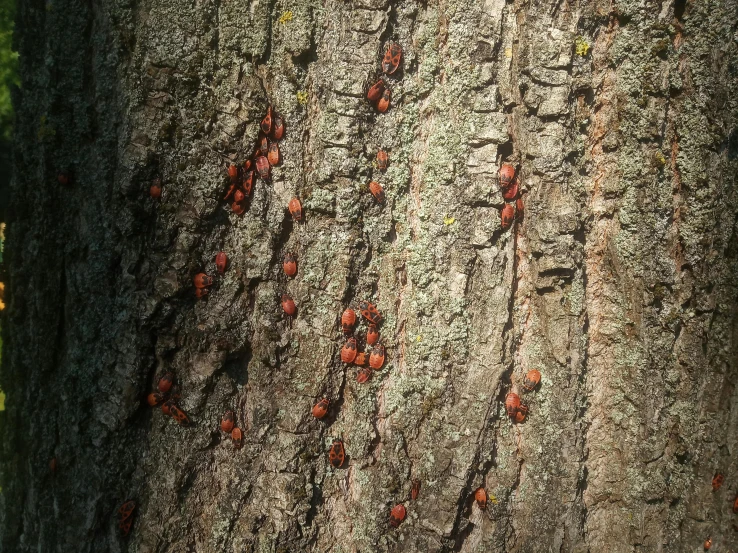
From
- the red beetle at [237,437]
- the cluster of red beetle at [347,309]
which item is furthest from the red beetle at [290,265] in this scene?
the red beetle at [237,437]

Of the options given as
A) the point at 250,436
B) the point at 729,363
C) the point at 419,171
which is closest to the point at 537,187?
the point at 419,171

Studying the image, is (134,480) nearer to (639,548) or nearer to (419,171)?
(419,171)

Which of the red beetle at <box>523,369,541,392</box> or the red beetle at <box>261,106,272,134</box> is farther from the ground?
the red beetle at <box>261,106,272,134</box>

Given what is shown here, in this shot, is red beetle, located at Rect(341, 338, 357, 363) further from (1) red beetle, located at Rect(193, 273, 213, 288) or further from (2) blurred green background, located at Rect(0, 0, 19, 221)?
(2) blurred green background, located at Rect(0, 0, 19, 221)

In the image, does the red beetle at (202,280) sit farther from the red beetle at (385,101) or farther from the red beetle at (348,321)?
the red beetle at (385,101)

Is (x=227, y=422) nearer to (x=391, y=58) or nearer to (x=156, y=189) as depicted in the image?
(x=156, y=189)

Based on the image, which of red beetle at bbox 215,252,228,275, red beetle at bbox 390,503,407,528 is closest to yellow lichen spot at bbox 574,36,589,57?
red beetle at bbox 215,252,228,275

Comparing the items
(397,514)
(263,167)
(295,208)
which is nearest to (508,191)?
(295,208)
